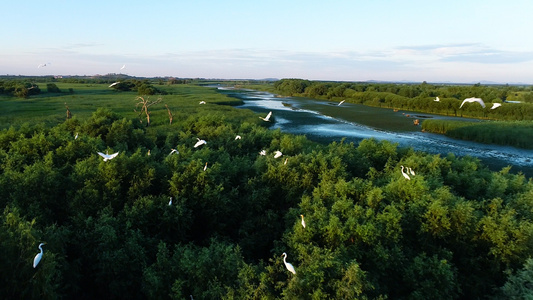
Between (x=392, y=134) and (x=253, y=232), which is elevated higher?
(x=253, y=232)

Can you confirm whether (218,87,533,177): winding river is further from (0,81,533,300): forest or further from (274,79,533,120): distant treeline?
(0,81,533,300): forest

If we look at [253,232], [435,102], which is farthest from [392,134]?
[253,232]

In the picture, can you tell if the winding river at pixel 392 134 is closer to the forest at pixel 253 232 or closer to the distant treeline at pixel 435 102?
the distant treeline at pixel 435 102

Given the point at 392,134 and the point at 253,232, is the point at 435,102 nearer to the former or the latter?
the point at 392,134

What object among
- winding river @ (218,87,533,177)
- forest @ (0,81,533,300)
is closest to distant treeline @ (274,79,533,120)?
winding river @ (218,87,533,177)

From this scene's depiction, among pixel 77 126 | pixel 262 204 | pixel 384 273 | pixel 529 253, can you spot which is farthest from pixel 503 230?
pixel 77 126

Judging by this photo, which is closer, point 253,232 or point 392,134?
point 253,232

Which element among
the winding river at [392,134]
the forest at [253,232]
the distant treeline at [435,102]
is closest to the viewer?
the forest at [253,232]

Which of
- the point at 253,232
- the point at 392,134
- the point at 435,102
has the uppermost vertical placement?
the point at 435,102

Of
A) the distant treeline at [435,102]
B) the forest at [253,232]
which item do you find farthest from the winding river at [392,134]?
the forest at [253,232]
